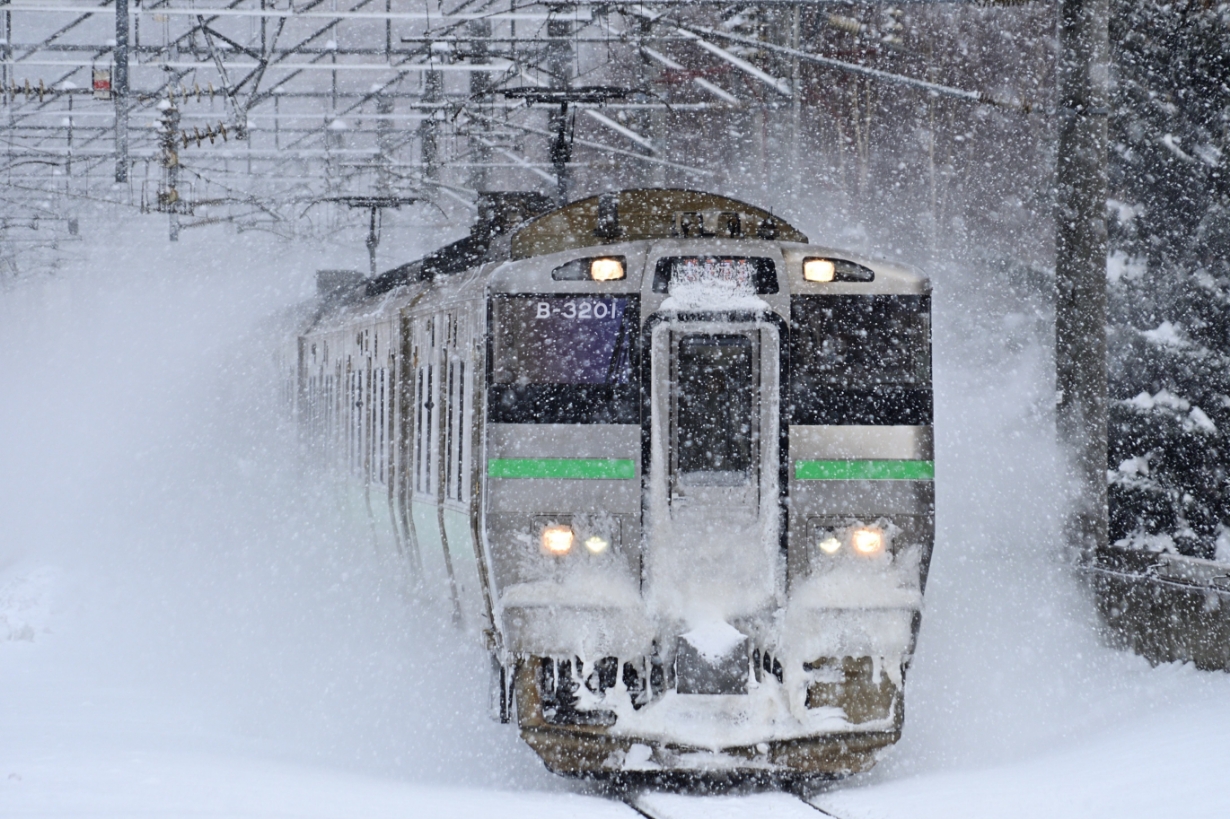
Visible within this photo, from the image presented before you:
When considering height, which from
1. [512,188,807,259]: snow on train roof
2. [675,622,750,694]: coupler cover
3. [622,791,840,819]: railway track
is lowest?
[622,791,840,819]: railway track

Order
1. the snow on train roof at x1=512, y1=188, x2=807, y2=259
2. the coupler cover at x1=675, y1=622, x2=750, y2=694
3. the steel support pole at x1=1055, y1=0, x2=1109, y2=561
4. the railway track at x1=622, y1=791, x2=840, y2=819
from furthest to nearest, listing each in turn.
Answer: the steel support pole at x1=1055, y1=0, x2=1109, y2=561 → the snow on train roof at x1=512, y1=188, x2=807, y2=259 → the coupler cover at x1=675, y1=622, x2=750, y2=694 → the railway track at x1=622, y1=791, x2=840, y2=819

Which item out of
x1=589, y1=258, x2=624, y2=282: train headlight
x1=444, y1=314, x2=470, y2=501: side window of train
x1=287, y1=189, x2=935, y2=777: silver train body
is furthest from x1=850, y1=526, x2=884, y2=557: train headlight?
x1=444, y1=314, x2=470, y2=501: side window of train

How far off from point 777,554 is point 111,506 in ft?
61.7

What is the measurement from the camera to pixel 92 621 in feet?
50.3

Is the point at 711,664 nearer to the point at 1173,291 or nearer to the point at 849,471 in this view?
the point at 849,471

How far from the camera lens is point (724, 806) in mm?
7375

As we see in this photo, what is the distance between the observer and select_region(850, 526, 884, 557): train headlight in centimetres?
798

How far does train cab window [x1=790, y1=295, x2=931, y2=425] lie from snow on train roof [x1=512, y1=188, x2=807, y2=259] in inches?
31.1

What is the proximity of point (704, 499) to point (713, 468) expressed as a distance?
0.60 feet

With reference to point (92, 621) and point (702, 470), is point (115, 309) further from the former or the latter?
point (702, 470)

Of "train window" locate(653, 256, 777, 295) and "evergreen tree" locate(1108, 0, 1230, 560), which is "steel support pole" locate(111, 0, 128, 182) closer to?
"train window" locate(653, 256, 777, 295)

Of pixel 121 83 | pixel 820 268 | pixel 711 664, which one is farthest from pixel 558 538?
pixel 121 83

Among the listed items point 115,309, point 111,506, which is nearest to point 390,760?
point 111,506

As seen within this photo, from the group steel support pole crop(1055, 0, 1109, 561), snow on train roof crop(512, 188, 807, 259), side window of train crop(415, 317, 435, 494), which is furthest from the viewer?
steel support pole crop(1055, 0, 1109, 561)
